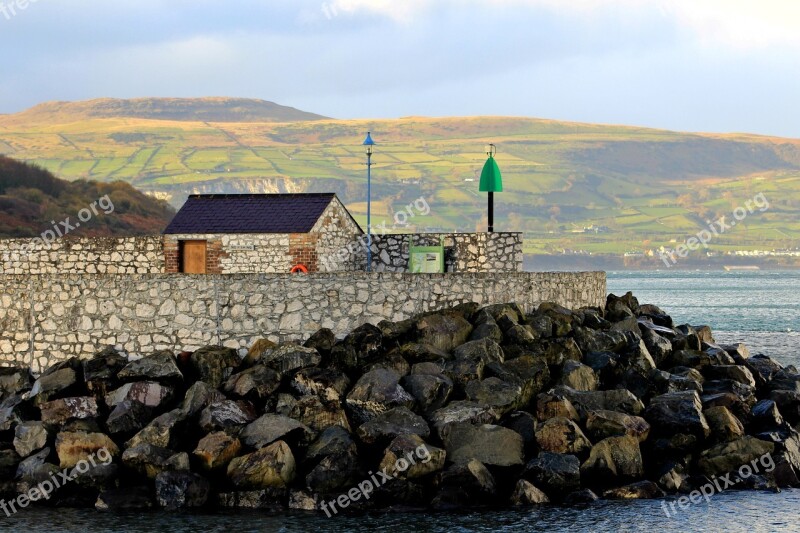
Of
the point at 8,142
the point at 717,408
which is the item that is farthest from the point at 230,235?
the point at 8,142

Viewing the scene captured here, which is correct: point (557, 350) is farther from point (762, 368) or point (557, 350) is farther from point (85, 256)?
point (85, 256)

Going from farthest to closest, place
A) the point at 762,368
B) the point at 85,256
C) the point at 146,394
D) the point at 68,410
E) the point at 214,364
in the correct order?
the point at 85,256 → the point at 762,368 → the point at 214,364 → the point at 146,394 → the point at 68,410

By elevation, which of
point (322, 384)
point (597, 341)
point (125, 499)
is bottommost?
point (125, 499)

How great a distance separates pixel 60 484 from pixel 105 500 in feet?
3.62

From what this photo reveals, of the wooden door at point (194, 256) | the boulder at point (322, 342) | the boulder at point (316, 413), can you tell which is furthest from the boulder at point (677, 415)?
the wooden door at point (194, 256)

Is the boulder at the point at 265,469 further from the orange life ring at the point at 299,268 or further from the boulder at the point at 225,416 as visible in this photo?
the orange life ring at the point at 299,268

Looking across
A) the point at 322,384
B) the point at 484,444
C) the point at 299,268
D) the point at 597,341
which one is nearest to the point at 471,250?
the point at 299,268

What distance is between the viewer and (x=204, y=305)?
23016 millimetres

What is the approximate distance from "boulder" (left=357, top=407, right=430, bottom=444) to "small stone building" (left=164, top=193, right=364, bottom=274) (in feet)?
28.2

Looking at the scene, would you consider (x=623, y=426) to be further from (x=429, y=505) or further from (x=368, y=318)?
(x=368, y=318)

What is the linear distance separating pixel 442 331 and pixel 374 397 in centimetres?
257

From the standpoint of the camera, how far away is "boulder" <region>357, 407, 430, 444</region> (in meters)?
19.1

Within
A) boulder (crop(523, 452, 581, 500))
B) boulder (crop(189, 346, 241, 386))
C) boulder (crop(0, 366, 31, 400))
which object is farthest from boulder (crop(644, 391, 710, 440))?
boulder (crop(0, 366, 31, 400))

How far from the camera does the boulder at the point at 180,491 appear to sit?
18.3m
